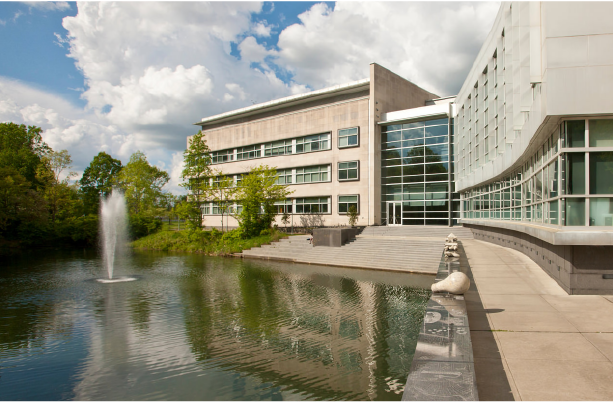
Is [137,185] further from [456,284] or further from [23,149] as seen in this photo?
[456,284]

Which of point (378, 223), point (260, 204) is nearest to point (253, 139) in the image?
point (260, 204)

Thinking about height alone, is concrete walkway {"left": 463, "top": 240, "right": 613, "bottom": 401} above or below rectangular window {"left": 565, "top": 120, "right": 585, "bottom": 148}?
below

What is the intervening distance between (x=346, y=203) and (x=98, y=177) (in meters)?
57.5

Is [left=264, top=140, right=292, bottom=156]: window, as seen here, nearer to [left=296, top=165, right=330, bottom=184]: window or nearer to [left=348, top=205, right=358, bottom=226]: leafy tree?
[left=296, top=165, right=330, bottom=184]: window

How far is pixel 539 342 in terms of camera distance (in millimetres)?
6750

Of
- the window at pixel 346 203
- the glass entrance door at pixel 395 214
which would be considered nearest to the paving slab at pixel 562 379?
the window at pixel 346 203

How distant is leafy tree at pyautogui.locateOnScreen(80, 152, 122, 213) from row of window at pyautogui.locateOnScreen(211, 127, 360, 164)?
3298cm

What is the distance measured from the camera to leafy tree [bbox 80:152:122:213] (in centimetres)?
7412

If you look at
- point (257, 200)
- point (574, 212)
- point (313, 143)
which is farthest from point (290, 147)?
point (574, 212)

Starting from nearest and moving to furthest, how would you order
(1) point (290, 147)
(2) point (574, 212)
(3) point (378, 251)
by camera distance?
(2) point (574, 212)
(3) point (378, 251)
(1) point (290, 147)

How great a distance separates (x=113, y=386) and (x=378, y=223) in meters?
32.7

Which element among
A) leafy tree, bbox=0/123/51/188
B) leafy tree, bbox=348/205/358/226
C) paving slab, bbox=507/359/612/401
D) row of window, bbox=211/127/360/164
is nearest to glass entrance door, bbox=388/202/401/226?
leafy tree, bbox=348/205/358/226

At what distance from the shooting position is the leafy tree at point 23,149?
53719 millimetres

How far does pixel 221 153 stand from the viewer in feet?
173
